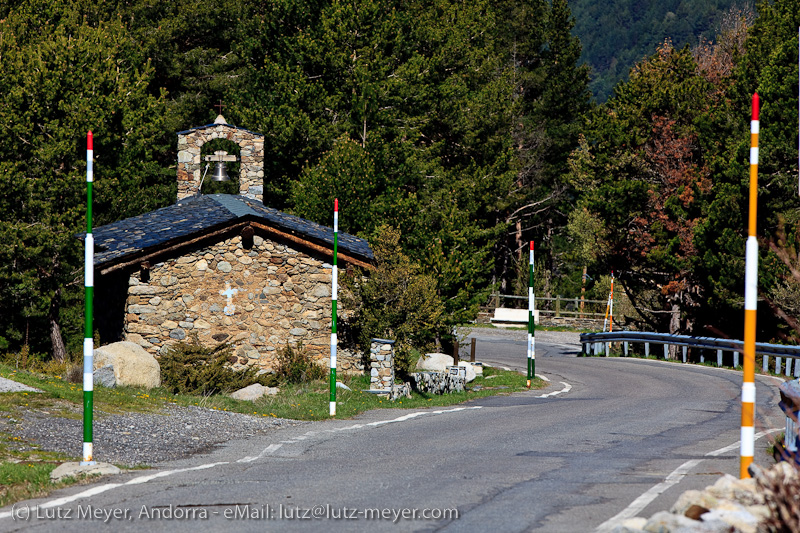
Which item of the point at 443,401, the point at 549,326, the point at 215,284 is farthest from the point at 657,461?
the point at 549,326

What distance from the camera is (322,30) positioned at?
148 ft

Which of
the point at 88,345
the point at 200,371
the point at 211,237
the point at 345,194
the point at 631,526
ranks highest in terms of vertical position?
the point at 345,194

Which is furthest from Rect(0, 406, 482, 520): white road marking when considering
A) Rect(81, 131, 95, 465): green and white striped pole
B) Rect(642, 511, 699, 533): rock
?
Rect(642, 511, 699, 533): rock

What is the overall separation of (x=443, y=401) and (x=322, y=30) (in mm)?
27391

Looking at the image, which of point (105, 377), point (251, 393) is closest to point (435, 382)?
point (251, 393)

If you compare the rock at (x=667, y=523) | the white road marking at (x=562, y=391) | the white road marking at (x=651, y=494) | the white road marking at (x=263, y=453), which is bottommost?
the white road marking at (x=562, y=391)

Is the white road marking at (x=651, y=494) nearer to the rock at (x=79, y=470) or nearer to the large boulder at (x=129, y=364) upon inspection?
the rock at (x=79, y=470)

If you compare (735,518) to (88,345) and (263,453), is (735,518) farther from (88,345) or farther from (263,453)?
(88,345)

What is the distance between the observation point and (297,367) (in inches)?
966

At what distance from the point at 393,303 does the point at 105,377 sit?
26.7 ft

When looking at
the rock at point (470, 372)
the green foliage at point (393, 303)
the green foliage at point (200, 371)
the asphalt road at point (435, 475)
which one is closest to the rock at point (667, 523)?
the asphalt road at point (435, 475)

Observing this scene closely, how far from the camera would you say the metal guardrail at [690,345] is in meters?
27.7

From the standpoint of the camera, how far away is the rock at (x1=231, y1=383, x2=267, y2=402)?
20.6m

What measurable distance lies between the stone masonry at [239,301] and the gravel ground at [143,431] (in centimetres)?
801
